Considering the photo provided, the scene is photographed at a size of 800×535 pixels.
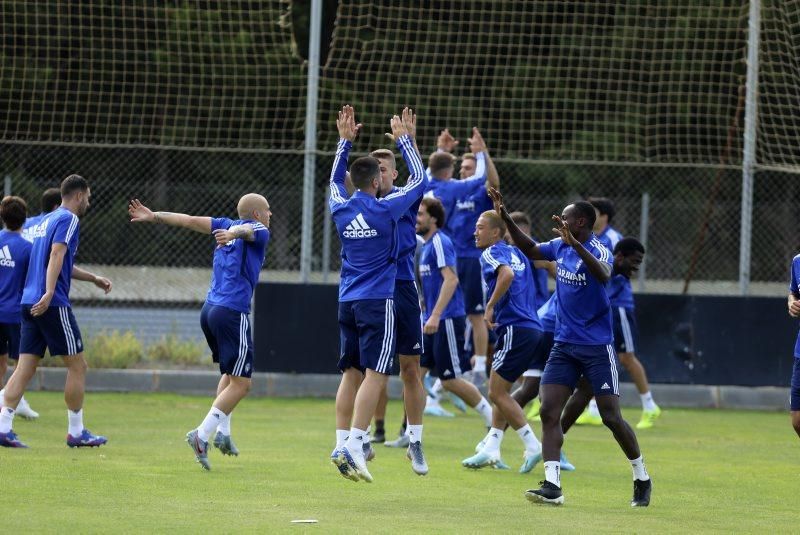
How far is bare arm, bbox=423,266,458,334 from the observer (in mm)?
11305

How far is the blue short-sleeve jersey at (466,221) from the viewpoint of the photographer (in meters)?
14.8

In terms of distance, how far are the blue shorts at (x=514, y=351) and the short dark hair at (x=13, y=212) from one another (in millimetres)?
4575

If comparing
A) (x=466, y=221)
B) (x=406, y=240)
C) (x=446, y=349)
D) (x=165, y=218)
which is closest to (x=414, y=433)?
(x=406, y=240)

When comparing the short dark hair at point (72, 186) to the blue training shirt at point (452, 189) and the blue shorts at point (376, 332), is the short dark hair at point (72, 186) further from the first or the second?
the blue training shirt at point (452, 189)

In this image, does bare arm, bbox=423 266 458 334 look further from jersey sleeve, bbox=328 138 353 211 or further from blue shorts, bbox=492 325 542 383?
jersey sleeve, bbox=328 138 353 211

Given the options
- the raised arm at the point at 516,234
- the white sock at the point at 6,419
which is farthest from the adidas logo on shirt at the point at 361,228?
the white sock at the point at 6,419

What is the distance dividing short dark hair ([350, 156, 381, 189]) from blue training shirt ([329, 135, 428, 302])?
78 mm

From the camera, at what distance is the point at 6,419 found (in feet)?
35.6

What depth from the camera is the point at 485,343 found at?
14.9m

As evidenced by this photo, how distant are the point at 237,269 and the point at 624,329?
5258mm

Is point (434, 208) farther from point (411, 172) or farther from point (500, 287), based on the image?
point (411, 172)

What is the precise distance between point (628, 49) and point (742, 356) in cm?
596

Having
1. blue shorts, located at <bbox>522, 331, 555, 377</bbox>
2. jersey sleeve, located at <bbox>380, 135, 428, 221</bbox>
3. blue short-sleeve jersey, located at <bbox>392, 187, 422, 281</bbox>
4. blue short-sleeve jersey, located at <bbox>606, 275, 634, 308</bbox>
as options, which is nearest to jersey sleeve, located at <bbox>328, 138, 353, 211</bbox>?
jersey sleeve, located at <bbox>380, 135, 428, 221</bbox>

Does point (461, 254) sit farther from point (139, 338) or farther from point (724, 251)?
point (724, 251)
